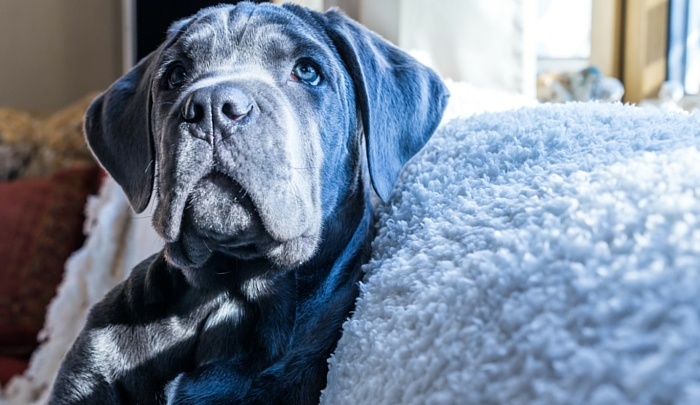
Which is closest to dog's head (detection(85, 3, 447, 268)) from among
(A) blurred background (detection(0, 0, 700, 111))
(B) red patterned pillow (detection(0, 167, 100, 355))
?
(A) blurred background (detection(0, 0, 700, 111))

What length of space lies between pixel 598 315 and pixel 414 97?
0.74 metres

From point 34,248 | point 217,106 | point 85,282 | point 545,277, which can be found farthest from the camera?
point 34,248

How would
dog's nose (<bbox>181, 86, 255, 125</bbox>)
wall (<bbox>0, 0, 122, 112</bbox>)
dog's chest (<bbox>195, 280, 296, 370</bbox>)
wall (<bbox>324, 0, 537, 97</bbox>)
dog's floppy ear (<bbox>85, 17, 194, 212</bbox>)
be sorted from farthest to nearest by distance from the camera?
wall (<bbox>0, 0, 122, 112</bbox>)
wall (<bbox>324, 0, 537, 97</bbox>)
dog's floppy ear (<bbox>85, 17, 194, 212</bbox>)
dog's chest (<bbox>195, 280, 296, 370</bbox>)
dog's nose (<bbox>181, 86, 255, 125</bbox>)

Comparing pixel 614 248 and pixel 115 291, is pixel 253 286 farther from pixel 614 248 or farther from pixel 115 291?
pixel 614 248

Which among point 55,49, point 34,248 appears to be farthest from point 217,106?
point 55,49

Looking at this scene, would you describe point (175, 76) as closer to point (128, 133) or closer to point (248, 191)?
point (128, 133)

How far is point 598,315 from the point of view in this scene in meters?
0.58

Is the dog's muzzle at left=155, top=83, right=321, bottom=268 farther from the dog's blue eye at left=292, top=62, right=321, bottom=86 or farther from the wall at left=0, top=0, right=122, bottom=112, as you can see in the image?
the wall at left=0, top=0, right=122, bottom=112

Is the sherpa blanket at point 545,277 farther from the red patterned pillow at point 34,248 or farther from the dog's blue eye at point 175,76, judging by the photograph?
the red patterned pillow at point 34,248

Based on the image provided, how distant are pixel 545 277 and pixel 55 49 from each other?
4781mm

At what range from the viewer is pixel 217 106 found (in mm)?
961

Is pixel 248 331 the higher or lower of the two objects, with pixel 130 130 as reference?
lower

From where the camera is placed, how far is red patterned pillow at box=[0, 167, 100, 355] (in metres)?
2.58

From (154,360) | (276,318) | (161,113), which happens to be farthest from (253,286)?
(161,113)
